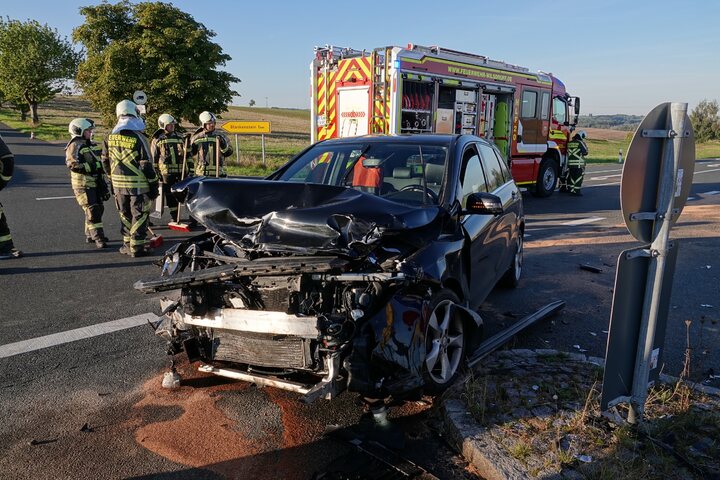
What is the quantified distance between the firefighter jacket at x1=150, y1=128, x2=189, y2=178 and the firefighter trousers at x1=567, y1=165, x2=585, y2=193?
449 inches

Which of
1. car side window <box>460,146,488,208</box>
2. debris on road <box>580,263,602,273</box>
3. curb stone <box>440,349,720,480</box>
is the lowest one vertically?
curb stone <box>440,349,720,480</box>

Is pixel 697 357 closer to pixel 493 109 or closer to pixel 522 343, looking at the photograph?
pixel 522 343

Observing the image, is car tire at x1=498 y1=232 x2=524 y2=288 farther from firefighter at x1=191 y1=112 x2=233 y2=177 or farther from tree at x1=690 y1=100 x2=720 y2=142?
tree at x1=690 y1=100 x2=720 y2=142

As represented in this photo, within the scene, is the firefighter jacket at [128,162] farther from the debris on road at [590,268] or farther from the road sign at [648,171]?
the road sign at [648,171]

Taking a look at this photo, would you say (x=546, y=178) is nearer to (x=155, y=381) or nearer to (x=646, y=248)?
(x=646, y=248)

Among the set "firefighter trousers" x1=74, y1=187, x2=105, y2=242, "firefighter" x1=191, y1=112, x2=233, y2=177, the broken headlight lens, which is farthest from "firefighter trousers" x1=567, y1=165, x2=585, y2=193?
the broken headlight lens

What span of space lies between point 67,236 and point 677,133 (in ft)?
28.8

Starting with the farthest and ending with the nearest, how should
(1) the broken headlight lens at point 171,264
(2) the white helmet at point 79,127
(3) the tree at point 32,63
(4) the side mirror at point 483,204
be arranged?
1. (3) the tree at point 32,63
2. (2) the white helmet at point 79,127
3. (4) the side mirror at point 483,204
4. (1) the broken headlight lens at point 171,264

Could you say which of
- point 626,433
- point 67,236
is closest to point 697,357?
point 626,433

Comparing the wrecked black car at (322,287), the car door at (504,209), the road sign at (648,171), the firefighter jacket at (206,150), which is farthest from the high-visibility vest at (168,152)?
the road sign at (648,171)

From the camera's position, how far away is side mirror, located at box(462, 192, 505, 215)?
4.04m

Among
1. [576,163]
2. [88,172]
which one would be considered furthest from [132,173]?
[576,163]

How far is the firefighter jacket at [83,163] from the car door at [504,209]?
5.74 meters

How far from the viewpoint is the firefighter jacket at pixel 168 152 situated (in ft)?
31.2
